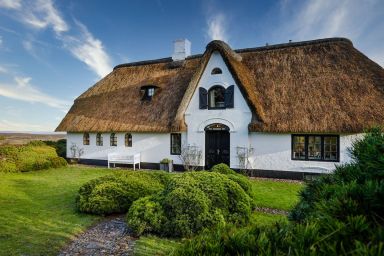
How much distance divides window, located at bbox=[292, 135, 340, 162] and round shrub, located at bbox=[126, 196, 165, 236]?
422 inches

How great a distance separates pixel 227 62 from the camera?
17.1 metres

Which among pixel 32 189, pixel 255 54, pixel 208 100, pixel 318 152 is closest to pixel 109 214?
pixel 32 189

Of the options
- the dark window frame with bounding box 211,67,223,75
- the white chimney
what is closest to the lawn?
the dark window frame with bounding box 211,67,223,75

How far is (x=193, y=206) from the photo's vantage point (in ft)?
23.3

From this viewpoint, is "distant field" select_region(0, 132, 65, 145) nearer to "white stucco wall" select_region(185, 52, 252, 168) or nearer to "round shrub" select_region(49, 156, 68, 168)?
"round shrub" select_region(49, 156, 68, 168)

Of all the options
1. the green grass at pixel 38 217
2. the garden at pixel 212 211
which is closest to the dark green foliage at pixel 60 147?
the garden at pixel 212 211

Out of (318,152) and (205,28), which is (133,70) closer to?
(205,28)

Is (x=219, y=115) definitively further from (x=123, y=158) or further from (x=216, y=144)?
(x=123, y=158)

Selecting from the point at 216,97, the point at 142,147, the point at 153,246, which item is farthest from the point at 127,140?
the point at 153,246

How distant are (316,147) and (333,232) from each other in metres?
15.1

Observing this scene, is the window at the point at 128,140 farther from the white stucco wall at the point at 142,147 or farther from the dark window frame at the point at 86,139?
the dark window frame at the point at 86,139

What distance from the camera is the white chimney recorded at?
74.4ft

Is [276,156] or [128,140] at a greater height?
[128,140]

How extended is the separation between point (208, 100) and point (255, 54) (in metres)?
5.07
